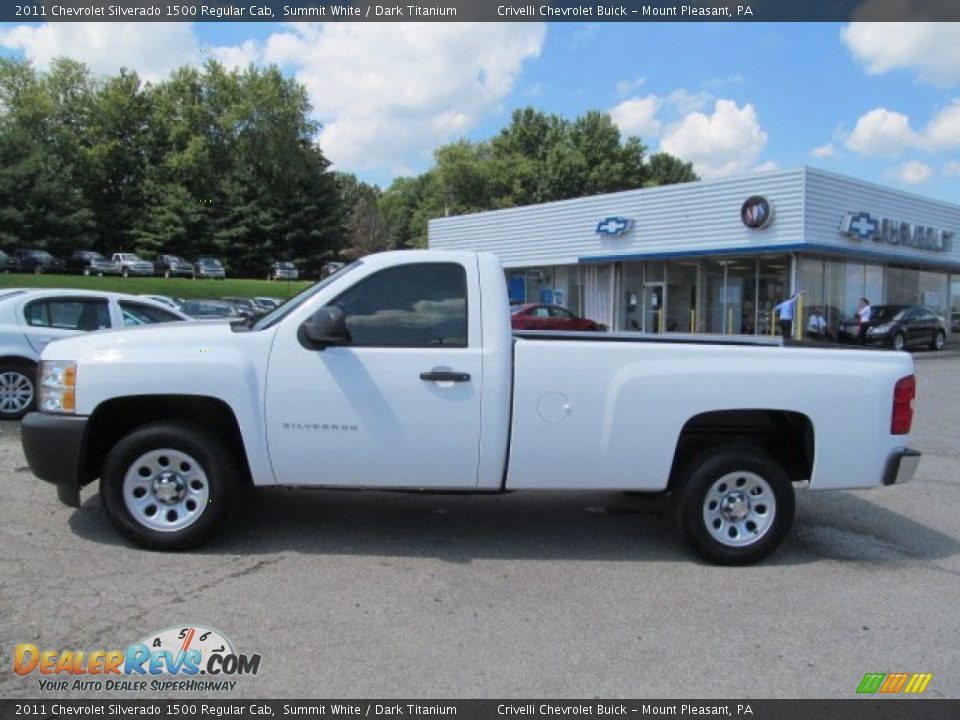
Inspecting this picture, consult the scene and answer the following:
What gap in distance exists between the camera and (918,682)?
11.7 feet

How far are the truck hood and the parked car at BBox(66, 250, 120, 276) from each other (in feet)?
168

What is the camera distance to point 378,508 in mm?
6164

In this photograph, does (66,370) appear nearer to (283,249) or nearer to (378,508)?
(378,508)

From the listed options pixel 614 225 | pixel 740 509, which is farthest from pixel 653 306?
pixel 740 509

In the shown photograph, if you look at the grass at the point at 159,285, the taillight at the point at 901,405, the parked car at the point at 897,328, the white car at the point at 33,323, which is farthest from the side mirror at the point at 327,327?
the grass at the point at 159,285

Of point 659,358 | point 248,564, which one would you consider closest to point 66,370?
point 248,564

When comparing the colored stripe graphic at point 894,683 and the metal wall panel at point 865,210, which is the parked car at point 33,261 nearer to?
the metal wall panel at point 865,210

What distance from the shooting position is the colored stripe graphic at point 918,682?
3.50 m

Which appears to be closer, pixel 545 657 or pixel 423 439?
pixel 545 657

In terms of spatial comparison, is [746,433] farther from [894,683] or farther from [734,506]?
[894,683]

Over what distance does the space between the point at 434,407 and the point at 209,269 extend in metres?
55.4

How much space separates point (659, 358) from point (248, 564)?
2860mm

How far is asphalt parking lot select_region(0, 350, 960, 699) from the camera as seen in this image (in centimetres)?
353

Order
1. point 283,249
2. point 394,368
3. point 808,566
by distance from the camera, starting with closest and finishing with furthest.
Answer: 1. point 394,368
2. point 808,566
3. point 283,249
